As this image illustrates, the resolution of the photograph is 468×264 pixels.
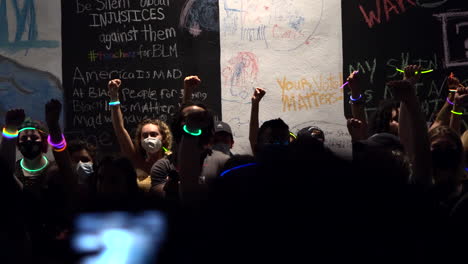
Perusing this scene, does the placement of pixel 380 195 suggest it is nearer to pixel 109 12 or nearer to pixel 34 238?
pixel 34 238

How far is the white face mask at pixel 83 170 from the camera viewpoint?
341 cm

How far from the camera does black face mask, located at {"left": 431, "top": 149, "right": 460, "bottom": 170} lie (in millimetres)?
2383

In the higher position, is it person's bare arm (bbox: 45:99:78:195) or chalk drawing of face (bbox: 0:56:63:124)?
chalk drawing of face (bbox: 0:56:63:124)

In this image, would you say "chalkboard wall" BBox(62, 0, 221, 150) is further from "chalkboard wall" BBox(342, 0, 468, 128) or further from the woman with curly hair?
"chalkboard wall" BBox(342, 0, 468, 128)

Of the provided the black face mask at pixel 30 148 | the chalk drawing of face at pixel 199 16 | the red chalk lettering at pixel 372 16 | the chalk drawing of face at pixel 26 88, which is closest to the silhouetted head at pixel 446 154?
the black face mask at pixel 30 148

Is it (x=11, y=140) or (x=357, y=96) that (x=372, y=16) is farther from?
(x=11, y=140)

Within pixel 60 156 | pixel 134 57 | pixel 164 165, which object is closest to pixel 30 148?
pixel 60 156

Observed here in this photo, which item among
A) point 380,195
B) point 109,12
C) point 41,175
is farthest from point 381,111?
point 380,195

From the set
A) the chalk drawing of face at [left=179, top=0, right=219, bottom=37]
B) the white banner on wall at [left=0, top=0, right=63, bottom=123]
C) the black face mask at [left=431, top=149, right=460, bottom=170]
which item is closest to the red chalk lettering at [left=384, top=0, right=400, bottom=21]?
the chalk drawing of face at [left=179, top=0, right=219, bottom=37]

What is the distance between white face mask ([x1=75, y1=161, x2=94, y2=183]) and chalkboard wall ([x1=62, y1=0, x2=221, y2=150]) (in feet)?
5.18

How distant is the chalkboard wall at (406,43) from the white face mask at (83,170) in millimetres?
2367

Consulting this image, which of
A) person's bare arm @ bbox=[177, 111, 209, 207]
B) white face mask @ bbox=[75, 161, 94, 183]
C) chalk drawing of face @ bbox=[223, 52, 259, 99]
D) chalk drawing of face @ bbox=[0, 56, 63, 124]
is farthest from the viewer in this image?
chalk drawing of face @ bbox=[0, 56, 63, 124]

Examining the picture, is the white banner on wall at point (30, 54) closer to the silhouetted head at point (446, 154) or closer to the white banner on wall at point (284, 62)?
the white banner on wall at point (284, 62)

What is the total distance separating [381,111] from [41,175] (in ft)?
7.27
